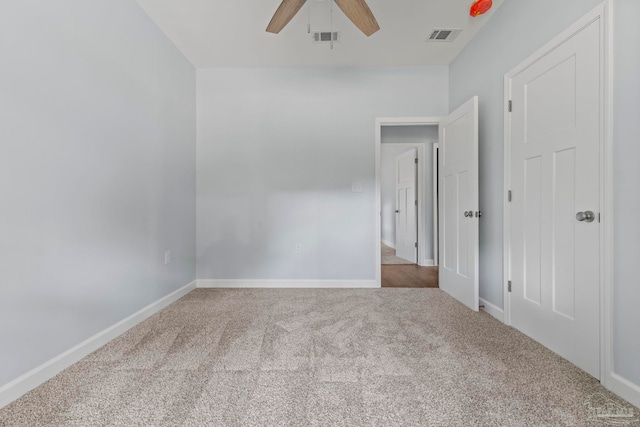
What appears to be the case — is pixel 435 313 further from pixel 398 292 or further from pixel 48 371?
pixel 48 371

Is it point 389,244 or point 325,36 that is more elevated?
point 325,36

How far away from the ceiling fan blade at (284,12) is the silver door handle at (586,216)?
1928 mm

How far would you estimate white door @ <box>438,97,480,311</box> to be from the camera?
2.31m

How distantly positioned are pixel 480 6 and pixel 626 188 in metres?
1.64

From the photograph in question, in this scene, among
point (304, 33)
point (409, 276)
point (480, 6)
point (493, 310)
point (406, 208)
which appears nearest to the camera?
point (480, 6)

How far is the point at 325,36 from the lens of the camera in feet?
8.18

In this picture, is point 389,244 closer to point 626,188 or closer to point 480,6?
point 480,6

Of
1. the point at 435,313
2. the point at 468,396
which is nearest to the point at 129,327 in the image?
the point at 468,396

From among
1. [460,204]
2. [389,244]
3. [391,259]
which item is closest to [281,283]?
[460,204]

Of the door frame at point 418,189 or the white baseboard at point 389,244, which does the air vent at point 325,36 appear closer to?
the door frame at point 418,189

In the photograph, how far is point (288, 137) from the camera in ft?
10.0

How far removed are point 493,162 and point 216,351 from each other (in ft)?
7.97

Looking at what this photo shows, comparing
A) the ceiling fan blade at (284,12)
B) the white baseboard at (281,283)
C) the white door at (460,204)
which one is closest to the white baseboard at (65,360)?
the white baseboard at (281,283)

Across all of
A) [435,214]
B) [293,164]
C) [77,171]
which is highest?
[293,164]
